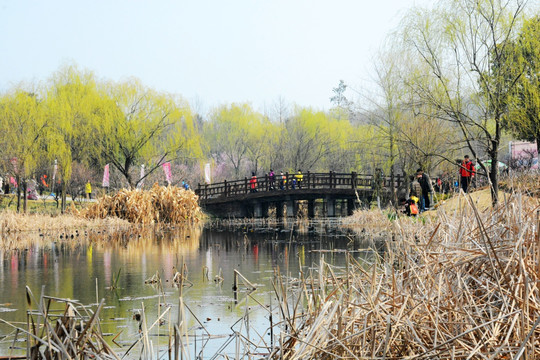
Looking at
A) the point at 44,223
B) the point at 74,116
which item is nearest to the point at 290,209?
the point at 74,116

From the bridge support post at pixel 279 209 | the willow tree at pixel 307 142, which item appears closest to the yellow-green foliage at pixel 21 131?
the bridge support post at pixel 279 209

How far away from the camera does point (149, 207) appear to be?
24.6m

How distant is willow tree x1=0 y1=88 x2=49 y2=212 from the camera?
27156 millimetres

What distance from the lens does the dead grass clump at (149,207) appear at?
23625 millimetres

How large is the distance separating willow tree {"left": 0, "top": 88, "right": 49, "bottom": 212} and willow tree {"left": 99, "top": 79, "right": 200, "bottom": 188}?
515 centimetres

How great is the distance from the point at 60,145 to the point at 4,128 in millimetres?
3461

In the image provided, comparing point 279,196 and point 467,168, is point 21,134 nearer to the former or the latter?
point 279,196

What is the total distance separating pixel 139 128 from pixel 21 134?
27.4 ft

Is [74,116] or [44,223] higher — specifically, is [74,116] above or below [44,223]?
above

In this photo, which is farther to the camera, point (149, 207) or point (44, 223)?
point (149, 207)

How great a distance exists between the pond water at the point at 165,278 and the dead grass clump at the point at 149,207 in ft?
13.6

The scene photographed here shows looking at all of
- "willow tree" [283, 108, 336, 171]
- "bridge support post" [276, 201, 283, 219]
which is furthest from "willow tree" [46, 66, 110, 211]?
"willow tree" [283, 108, 336, 171]

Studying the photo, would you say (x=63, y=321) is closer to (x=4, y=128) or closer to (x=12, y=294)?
(x=12, y=294)

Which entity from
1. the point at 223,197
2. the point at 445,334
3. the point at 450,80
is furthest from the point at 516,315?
the point at 223,197
